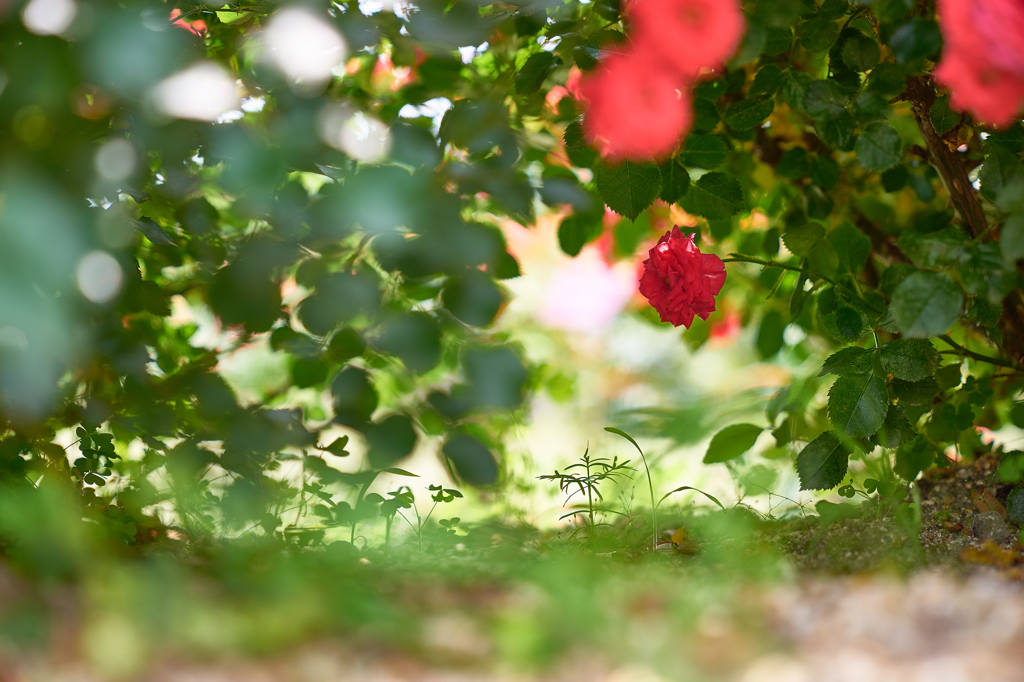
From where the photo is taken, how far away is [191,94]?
25.0 inches

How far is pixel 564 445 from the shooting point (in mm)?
2139

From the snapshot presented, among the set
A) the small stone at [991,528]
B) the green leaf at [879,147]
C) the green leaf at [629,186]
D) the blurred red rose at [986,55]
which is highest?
the green leaf at [629,186]

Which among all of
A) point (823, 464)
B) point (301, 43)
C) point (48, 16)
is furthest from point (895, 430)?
point (48, 16)

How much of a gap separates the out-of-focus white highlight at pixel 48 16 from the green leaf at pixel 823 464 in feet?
2.87

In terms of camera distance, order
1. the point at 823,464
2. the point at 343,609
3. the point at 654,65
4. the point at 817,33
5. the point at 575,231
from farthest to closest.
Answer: the point at 575,231 → the point at 823,464 → the point at 817,33 → the point at 654,65 → the point at 343,609

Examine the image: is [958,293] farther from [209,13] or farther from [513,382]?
[209,13]

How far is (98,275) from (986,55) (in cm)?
71

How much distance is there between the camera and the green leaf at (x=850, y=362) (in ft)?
3.14

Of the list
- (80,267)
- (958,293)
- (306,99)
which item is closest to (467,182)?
(306,99)

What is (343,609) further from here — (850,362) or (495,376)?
(850,362)

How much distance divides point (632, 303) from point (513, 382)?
1.59 m

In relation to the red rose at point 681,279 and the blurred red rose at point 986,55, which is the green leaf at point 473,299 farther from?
the blurred red rose at point 986,55

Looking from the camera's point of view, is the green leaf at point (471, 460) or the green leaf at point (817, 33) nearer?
the green leaf at point (471, 460)

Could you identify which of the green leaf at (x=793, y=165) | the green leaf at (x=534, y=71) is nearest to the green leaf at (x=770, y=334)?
the green leaf at (x=793, y=165)
